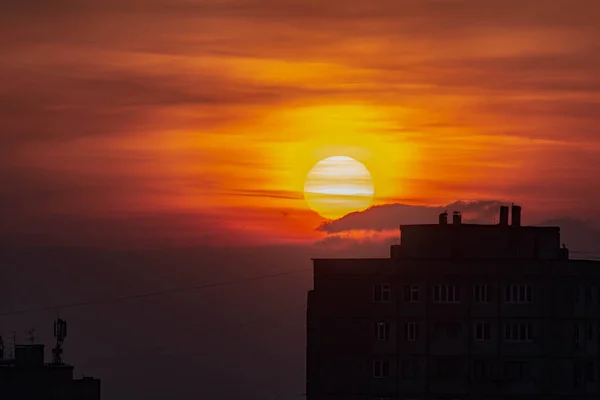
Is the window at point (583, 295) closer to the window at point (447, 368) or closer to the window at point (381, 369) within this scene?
the window at point (447, 368)

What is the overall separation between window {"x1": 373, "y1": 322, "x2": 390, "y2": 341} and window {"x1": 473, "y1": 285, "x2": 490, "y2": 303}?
8027 mm

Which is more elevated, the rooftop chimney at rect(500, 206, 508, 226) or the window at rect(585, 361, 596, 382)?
the rooftop chimney at rect(500, 206, 508, 226)

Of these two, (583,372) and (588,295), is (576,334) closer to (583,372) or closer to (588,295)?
(583,372)

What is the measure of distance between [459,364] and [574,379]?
10236 mm

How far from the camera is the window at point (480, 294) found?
101m

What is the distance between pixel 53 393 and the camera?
114125 mm

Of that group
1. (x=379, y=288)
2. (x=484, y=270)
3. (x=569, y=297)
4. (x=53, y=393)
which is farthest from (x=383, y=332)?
(x=53, y=393)

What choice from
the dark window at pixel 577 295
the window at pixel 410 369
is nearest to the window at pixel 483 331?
the window at pixel 410 369

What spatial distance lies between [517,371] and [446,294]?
29.4 feet

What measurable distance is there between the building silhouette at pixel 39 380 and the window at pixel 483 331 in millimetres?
40508

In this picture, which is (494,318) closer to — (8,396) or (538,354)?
(538,354)

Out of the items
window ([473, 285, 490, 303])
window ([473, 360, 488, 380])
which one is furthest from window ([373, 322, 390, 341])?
window ([473, 285, 490, 303])

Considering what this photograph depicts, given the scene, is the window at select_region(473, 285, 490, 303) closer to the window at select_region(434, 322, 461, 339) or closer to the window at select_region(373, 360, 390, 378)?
the window at select_region(434, 322, 461, 339)

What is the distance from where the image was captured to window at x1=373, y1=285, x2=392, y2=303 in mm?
100625
